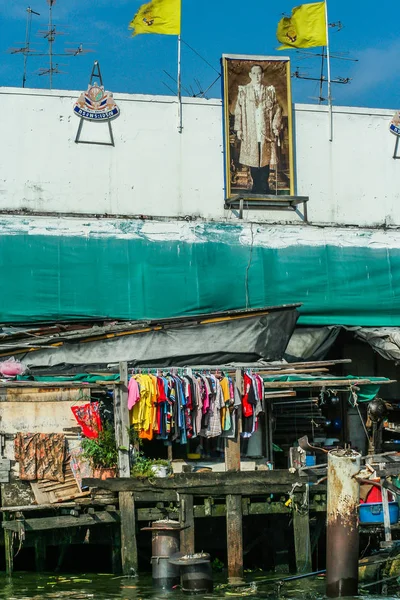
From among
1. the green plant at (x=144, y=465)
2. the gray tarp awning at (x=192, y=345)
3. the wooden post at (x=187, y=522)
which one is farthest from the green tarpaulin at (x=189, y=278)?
the wooden post at (x=187, y=522)

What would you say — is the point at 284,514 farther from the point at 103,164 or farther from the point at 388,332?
the point at 103,164

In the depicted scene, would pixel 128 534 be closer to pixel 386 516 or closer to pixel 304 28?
pixel 386 516

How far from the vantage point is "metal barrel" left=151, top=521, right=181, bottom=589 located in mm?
16906

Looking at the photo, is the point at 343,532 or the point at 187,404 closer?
the point at 343,532

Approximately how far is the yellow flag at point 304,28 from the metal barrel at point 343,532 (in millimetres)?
15200

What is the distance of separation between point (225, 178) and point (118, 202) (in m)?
2.71

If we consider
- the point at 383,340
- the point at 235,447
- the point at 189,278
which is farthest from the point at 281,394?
the point at 189,278

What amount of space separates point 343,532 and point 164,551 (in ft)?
11.6

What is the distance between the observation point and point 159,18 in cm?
2659

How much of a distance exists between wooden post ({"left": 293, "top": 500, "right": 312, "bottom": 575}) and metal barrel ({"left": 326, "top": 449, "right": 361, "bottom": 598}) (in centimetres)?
300

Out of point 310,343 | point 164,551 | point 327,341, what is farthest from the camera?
point 327,341

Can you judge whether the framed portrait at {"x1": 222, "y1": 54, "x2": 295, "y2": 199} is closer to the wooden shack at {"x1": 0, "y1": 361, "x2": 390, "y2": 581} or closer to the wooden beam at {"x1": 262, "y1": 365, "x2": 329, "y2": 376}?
the wooden beam at {"x1": 262, "y1": 365, "x2": 329, "y2": 376}

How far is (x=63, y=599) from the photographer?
51.9 feet

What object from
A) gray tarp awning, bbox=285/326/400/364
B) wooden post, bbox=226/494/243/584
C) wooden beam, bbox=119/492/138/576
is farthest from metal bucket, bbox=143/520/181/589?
gray tarp awning, bbox=285/326/400/364
